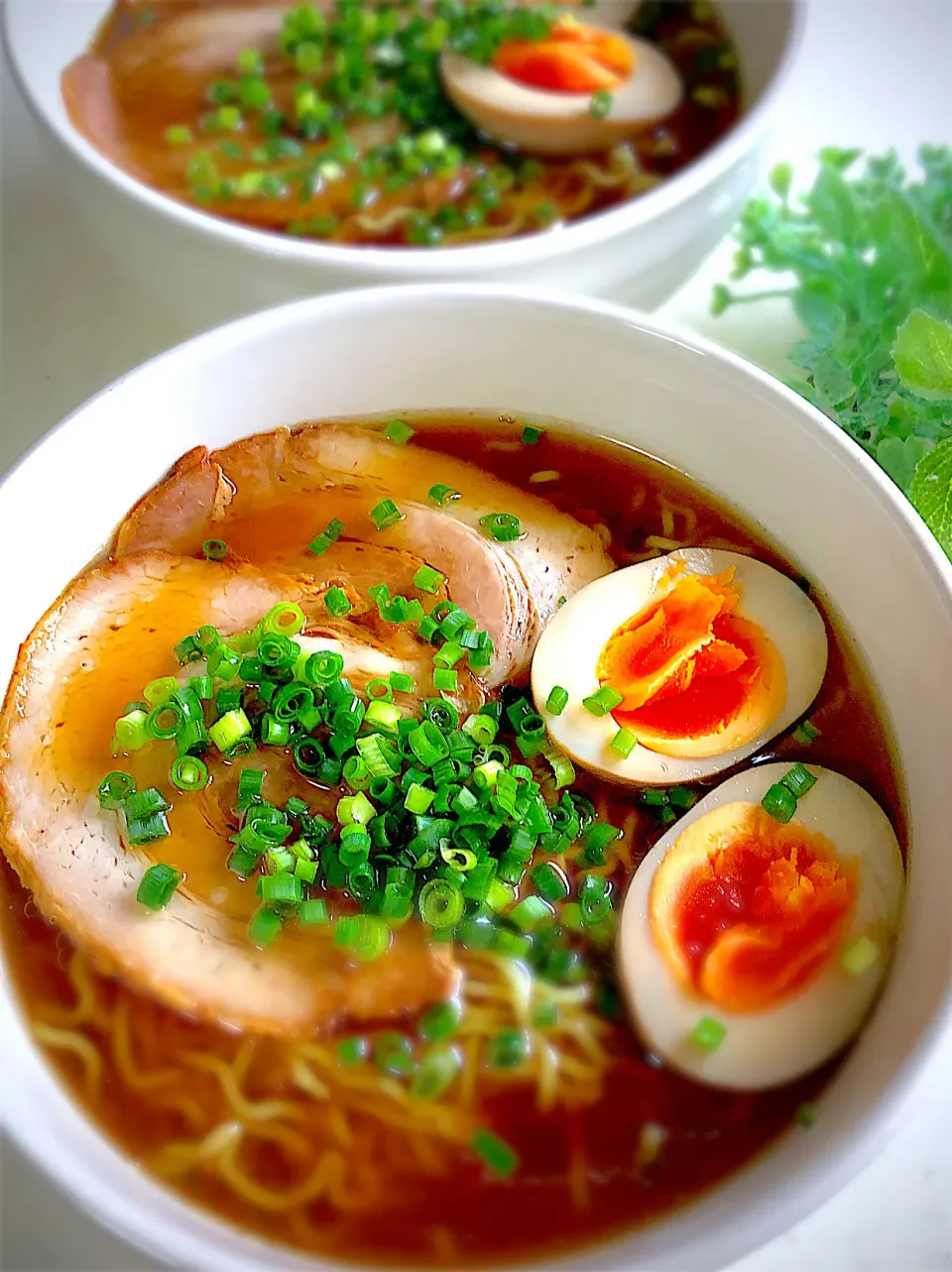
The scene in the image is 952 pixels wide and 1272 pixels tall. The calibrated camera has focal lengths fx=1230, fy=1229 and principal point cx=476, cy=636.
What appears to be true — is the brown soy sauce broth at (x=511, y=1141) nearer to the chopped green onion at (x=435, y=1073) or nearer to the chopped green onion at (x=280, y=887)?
the chopped green onion at (x=435, y=1073)

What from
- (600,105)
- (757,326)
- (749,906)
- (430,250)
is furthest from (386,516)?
(600,105)

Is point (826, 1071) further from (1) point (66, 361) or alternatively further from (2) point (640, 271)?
(1) point (66, 361)

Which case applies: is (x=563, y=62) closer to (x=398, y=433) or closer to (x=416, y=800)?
(x=398, y=433)

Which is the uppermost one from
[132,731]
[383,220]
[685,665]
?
[383,220]

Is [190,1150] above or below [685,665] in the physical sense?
below

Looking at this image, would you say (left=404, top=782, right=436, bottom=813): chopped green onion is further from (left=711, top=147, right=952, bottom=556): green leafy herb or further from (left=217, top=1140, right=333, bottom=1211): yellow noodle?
(left=711, top=147, right=952, bottom=556): green leafy herb

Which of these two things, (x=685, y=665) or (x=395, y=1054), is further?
(x=685, y=665)

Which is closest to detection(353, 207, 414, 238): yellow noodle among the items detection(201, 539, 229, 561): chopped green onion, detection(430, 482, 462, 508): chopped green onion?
detection(430, 482, 462, 508): chopped green onion
